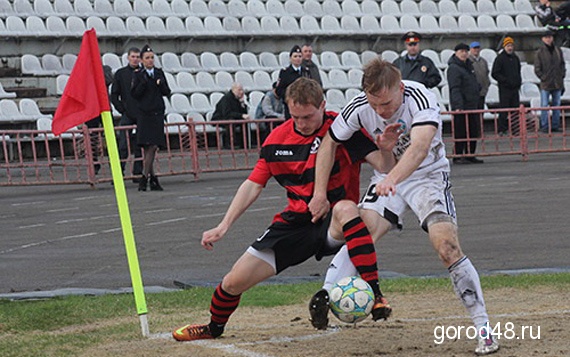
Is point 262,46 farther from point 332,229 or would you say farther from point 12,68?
point 332,229

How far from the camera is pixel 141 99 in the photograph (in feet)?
66.9

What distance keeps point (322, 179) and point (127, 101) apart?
1402 centimetres

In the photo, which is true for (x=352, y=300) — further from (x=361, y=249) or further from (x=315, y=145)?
(x=315, y=145)

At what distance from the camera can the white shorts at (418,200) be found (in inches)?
292

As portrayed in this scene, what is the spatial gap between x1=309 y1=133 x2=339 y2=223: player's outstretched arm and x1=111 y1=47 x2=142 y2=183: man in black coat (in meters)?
13.0

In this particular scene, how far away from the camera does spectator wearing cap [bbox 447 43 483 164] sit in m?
23.3

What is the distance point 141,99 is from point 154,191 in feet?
5.07

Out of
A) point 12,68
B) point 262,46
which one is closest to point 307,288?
point 12,68

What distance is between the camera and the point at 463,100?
23906 mm

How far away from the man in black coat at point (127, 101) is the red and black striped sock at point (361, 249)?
1302 cm

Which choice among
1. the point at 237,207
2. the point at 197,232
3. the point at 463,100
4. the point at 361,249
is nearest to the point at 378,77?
the point at 361,249

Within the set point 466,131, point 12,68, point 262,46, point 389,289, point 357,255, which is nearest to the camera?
point 357,255

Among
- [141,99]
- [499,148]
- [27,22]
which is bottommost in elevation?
[499,148]

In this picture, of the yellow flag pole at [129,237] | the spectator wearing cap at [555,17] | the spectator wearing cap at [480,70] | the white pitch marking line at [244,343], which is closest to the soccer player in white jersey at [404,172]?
the white pitch marking line at [244,343]
